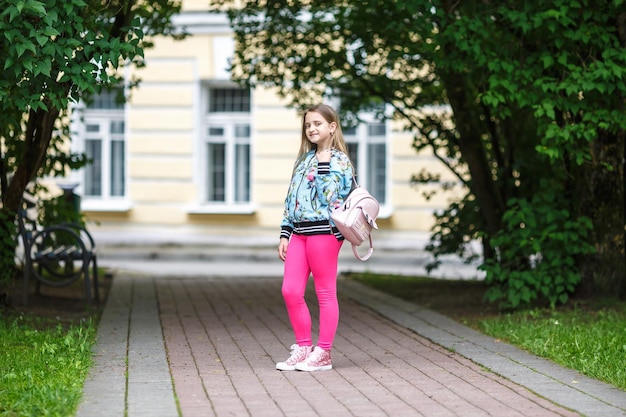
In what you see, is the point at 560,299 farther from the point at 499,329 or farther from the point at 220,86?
the point at 220,86

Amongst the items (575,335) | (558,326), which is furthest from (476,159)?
(575,335)

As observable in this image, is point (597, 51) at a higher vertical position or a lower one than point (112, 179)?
higher

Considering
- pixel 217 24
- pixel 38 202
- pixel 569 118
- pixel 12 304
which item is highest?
pixel 217 24

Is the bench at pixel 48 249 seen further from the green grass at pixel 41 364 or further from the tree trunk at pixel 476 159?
the tree trunk at pixel 476 159

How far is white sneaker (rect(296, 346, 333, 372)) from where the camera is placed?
24.5ft

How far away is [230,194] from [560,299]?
41.3 ft

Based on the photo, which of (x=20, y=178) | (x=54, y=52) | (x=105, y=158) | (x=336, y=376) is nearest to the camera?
(x=336, y=376)

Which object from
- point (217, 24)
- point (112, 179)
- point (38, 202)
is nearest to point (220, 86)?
point (217, 24)

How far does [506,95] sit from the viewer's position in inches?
386

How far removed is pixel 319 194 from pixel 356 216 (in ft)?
1.04

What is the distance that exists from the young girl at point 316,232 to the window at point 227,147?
14.6 metres

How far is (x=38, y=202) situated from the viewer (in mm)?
12922

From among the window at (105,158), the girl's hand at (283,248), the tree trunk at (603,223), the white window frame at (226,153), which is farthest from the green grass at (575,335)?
the window at (105,158)

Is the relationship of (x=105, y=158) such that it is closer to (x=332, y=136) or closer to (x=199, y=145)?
(x=199, y=145)
